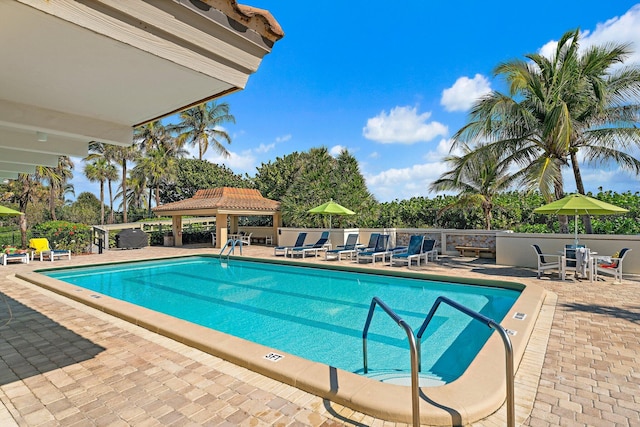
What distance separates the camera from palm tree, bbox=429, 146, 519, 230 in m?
14.0

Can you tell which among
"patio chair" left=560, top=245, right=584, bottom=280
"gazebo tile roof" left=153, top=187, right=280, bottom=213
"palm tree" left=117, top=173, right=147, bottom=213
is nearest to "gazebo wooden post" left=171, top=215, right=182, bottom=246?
"gazebo tile roof" left=153, top=187, right=280, bottom=213

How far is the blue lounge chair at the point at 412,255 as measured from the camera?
13.3m

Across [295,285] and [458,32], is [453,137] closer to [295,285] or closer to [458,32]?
[458,32]

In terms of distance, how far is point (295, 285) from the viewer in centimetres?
1151

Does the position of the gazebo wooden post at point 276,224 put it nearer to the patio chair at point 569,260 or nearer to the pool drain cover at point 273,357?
the patio chair at point 569,260

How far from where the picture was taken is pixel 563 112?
11.1m

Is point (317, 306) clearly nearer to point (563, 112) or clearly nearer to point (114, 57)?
point (114, 57)

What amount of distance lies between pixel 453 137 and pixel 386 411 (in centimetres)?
1323

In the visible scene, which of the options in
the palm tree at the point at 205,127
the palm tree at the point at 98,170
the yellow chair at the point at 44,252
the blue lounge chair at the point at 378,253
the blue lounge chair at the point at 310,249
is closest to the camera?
the blue lounge chair at the point at 378,253

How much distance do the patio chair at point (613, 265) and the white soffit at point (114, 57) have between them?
11374 millimetres

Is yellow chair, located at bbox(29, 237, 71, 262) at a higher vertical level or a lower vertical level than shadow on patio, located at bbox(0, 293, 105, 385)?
higher

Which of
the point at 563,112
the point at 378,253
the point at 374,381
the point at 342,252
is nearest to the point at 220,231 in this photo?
the point at 342,252

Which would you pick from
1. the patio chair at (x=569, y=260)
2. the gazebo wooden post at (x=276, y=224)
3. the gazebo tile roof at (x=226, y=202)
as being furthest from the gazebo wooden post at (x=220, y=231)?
the patio chair at (x=569, y=260)

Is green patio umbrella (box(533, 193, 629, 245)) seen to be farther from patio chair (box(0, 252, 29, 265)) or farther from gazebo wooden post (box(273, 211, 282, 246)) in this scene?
patio chair (box(0, 252, 29, 265))
